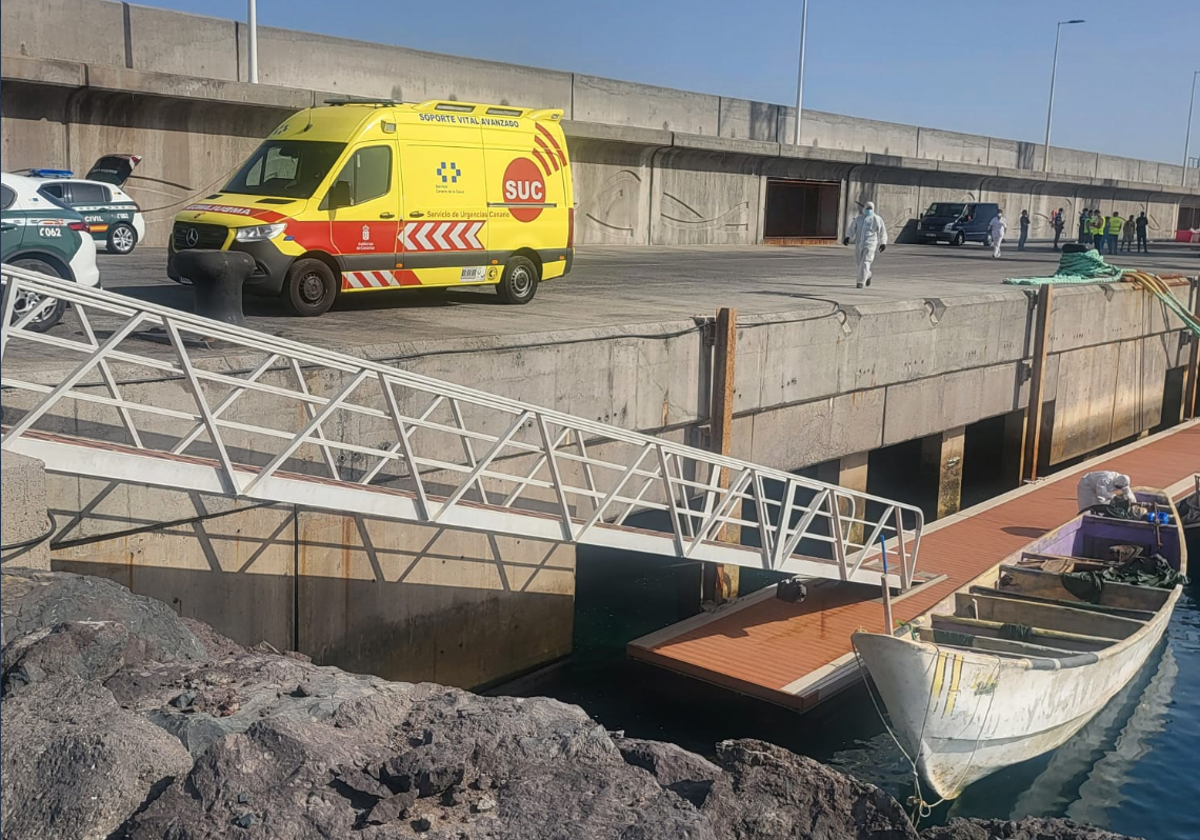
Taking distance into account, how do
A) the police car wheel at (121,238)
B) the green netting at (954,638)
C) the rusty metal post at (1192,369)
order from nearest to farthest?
the green netting at (954,638)
the police car wheel at (121,238)
the rusty metal post at (1192,369)

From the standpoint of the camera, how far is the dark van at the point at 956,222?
41.2 m

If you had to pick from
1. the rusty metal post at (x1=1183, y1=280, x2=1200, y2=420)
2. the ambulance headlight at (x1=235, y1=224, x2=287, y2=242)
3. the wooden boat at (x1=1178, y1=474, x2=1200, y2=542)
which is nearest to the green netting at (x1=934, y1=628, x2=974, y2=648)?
the ambulance headlight at (x1=235, y1=224, x2=287, y2=242)

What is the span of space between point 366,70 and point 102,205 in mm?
8391

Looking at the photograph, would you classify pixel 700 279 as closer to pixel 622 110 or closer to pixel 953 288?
pixel 953 288

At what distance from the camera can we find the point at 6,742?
554cm

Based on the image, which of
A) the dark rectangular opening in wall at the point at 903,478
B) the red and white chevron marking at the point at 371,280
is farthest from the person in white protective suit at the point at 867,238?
the red and white chevron marking at the point at 371,280

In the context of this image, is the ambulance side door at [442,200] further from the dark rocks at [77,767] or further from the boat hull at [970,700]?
the dark rocks at [77,767]

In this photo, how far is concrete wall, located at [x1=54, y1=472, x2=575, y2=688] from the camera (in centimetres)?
906

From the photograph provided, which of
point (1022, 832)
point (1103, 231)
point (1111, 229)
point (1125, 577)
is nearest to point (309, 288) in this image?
point (1022, 832)

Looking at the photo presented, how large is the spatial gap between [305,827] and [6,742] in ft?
4.90

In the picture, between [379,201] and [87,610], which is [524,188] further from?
[87,610]

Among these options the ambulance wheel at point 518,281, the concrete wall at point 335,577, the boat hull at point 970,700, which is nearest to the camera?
the concrete wall at point 335,577

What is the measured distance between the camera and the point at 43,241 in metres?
10.7

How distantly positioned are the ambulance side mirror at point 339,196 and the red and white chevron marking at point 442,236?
0.78 metres
